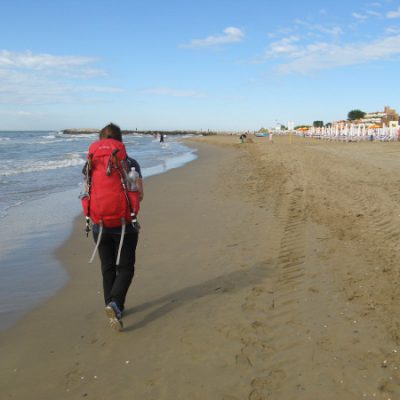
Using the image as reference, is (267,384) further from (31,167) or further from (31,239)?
(31,167)

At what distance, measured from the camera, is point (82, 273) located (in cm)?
495

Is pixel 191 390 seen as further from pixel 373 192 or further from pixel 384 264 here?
pixel 373 192

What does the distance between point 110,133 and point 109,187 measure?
1.58ft

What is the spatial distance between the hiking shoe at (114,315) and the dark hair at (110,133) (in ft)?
4.72

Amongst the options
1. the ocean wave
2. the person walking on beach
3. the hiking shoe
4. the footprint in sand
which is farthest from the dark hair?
the ocean wave

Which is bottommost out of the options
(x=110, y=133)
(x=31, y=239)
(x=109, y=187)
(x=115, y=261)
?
(x=31, y=239)

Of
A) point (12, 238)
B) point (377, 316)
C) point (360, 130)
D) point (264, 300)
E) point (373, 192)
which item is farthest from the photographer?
point (360, 130)

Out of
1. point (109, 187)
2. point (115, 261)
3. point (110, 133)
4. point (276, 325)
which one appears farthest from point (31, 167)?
point (276, 325)

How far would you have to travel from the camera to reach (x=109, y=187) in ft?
10.6

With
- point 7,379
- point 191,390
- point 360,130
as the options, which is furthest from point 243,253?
point 360,130

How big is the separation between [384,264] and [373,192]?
503cm

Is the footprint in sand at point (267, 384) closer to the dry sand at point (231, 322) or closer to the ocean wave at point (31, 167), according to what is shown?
the dry sand at point (231, 322)

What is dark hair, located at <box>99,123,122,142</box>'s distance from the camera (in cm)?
334

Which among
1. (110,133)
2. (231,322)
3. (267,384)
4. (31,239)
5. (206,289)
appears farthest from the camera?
(31,239)
